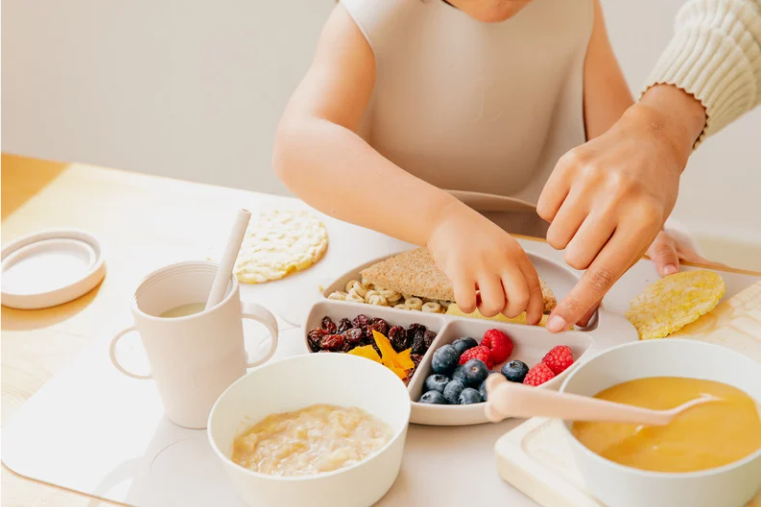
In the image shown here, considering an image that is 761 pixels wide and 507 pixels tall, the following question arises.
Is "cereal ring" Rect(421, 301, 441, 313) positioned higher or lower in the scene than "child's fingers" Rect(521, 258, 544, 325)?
lower

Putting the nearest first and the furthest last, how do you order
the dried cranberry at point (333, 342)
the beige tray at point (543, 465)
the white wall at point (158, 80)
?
the beige tray at point (543, 465), the dried cranberry at point (333, 342), the white wall at point (158, 80)

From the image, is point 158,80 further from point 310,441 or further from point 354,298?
point 310,441

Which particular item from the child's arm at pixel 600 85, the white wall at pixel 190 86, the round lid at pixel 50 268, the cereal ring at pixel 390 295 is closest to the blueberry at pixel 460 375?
the cereal ring at pixel 390 295

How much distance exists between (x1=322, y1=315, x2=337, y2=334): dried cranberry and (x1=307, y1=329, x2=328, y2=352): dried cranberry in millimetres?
17

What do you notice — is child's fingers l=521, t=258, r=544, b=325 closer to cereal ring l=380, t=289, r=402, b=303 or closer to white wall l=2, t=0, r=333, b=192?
cereal ring l=380, t=289, r=402, b=303

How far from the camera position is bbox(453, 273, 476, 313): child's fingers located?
948 millimetres

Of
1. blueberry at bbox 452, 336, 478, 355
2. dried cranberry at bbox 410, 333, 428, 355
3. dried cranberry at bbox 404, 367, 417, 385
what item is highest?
blueberry at bbox 452, 336, 478, 355

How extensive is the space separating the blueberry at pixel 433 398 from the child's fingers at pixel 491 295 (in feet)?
0.42

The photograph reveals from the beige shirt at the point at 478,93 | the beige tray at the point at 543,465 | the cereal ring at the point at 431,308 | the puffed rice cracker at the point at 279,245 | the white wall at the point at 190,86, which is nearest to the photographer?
the beige tray at the point at 543,465

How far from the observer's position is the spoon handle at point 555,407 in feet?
2.03

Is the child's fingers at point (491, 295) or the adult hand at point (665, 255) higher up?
the child's fingers at point (491, 295)

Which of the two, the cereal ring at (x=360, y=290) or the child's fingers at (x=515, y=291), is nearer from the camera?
the child's fingers at (x=515, y=291)

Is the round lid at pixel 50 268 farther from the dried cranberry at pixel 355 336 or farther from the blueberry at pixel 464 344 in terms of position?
the blueberry at pixel 464 344

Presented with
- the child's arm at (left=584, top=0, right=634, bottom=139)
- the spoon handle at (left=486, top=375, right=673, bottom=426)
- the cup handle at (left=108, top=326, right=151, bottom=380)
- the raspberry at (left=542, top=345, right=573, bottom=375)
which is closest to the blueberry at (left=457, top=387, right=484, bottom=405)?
the raspberry at (left=542, top=345, right=573, bottom=375)
